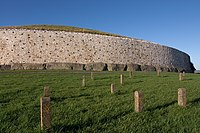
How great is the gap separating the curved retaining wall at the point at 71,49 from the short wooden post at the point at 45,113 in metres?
37.0

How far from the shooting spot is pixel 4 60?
41.6 m

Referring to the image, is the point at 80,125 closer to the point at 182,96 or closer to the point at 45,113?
the point at 45,113

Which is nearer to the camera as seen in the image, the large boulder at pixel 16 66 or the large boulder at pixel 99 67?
the large boulder at pixel 16 66

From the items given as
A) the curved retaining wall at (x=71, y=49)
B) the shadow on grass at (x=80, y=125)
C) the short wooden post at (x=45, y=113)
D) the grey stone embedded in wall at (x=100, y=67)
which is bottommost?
the shadow on grass at (x=80, y=125)

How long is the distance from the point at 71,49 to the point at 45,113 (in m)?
39.0

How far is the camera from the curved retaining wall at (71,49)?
42281mm

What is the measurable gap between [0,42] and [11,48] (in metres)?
2.36

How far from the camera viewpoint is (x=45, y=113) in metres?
5.84

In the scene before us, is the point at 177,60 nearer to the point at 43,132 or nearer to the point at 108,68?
the point at 108,68

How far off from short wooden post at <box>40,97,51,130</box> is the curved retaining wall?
121ft

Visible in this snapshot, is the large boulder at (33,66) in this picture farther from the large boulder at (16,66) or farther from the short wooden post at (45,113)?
the short wooden post at (45,113)

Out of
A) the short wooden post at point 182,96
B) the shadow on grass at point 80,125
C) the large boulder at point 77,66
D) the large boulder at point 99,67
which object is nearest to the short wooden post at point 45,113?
the shadow on grass at point 80,125

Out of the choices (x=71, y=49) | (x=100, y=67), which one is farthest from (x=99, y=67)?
(x=71, y=49)

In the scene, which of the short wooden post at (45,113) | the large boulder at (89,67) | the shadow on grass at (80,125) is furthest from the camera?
the large boulder at (89,67)
